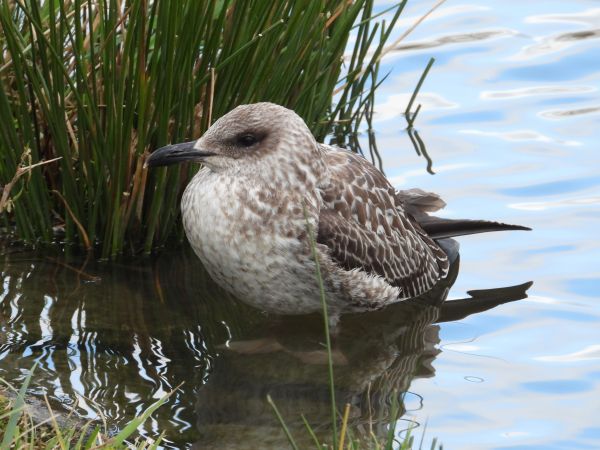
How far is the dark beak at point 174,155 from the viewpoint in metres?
5.11

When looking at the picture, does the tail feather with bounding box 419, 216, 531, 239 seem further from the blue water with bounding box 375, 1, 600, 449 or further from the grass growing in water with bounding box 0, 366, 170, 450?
the grass growing in water with bounding box 0, 366, 170, 450

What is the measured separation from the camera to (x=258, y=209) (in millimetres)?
5098

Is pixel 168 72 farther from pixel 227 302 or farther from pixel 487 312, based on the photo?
pixel 487 312

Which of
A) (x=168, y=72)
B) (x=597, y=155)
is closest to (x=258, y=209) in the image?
(x=168, y=72)

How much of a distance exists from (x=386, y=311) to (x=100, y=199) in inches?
61.1

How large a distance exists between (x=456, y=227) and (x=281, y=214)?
1442 mm

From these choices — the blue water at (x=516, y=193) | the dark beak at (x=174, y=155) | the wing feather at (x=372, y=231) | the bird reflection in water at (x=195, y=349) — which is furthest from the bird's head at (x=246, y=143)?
the blue water at (x=516, y=193)

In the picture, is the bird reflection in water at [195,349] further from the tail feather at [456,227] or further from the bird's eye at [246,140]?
the bird's eye at [246,140]

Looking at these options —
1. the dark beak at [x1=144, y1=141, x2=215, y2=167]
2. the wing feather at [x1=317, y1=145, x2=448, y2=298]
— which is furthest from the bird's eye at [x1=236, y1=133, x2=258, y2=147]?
the wing feather at [x1=317, y1=145, x2=448, y2=298]

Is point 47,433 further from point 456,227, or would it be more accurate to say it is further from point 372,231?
point 456,227

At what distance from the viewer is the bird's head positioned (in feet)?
16.9

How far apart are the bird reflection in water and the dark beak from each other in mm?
865

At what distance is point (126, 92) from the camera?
5.63 metres

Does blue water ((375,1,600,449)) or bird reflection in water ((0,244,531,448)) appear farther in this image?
blue water ((375,1,600,449))
